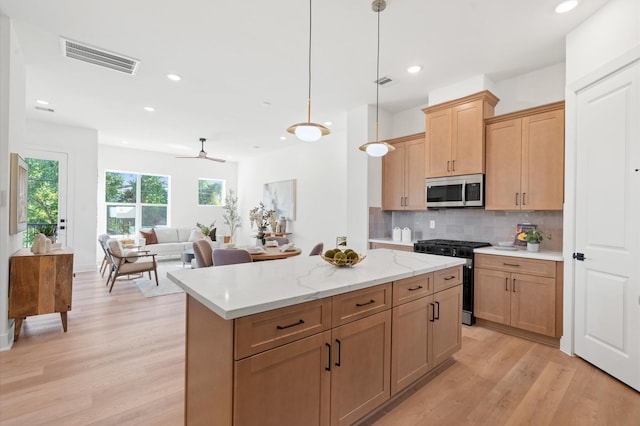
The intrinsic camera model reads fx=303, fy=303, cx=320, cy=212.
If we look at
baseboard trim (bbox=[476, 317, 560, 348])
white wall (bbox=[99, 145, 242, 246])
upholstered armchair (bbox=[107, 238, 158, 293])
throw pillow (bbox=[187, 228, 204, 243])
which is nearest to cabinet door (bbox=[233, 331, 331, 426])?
baseboard trim (bbox=[476, 317, 560, 348])

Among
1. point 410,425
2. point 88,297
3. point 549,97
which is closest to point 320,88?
point 549,97

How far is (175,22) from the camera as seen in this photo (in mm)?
2723

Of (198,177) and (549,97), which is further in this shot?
(198,177)

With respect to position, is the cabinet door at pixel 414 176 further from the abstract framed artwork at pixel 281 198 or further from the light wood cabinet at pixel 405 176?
the abstract framed artwork at pixel 281 198

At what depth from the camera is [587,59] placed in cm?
265

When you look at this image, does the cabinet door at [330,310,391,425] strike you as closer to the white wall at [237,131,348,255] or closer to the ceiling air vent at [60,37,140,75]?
the white wall at [237,131,348,255]

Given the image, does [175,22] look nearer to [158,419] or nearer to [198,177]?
[158,419]

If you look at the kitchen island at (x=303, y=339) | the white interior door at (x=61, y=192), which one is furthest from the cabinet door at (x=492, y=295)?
the white interior door at (x=61, y=192)

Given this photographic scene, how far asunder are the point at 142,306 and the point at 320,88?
12.6ft

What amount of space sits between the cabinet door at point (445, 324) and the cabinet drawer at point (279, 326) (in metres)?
1.15

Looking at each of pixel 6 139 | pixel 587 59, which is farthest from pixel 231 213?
pixel 587 59

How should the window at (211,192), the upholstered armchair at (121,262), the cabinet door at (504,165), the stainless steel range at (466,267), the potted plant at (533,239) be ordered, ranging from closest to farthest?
the potted plant at (533,239), the cabinet door at (504,165), the stainless steel range at (466,267), the upholstered armchair at (121,262), the window at (211,192)

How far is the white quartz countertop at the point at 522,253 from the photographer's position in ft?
9.72

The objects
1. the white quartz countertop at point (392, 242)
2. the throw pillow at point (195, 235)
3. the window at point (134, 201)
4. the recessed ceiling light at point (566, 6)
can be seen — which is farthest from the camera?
the window at point (134, 201)
